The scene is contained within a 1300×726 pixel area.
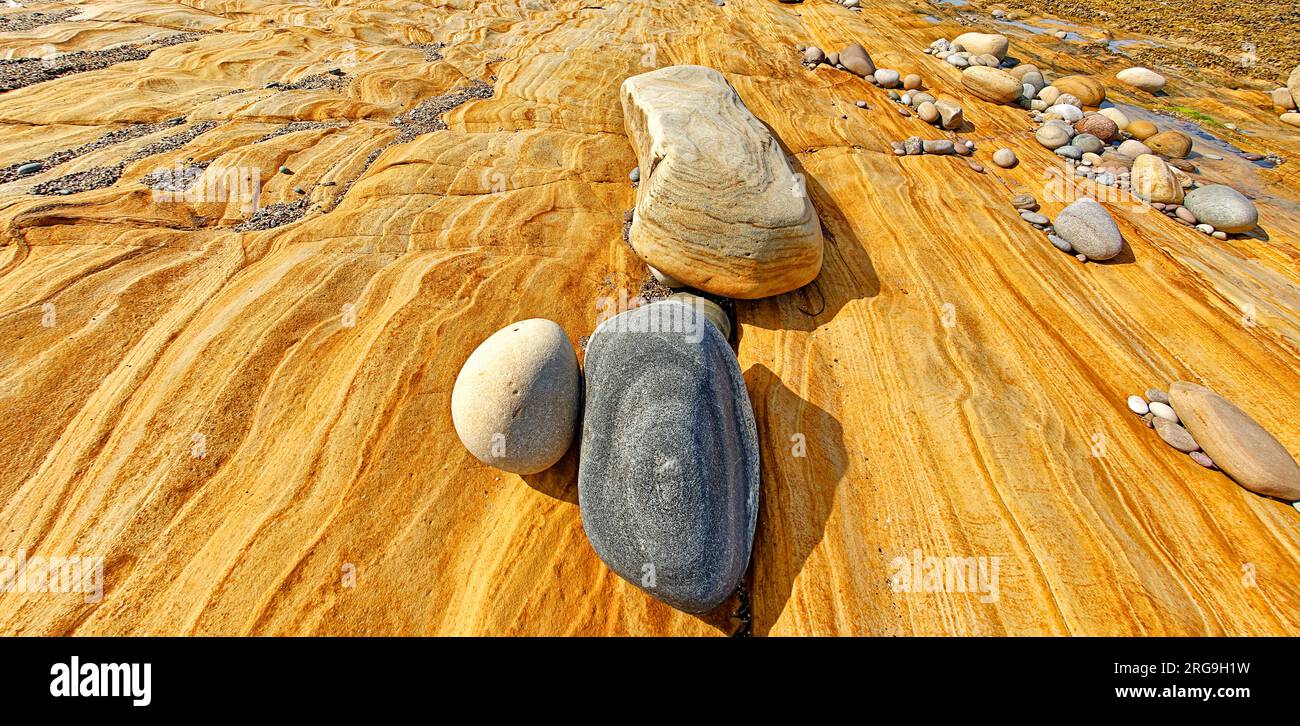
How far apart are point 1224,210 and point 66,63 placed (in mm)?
15330

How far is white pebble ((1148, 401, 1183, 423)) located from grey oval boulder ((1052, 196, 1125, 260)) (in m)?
1.96

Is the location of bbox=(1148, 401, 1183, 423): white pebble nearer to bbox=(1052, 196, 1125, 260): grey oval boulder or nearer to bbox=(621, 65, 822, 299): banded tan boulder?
bbox=(1052, 196, 1125, 260): grey oval boulder

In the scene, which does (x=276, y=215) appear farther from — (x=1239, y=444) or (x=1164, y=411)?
(x=1239, y=444)

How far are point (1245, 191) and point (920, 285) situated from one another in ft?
17.1

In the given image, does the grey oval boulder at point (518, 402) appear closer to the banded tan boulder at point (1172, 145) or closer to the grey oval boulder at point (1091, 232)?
the grey oval boulder at point (1091, 232)

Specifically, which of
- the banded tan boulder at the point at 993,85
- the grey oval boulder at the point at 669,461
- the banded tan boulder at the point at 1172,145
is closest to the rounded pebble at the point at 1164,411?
the grey oval boulder at the point at 669,461

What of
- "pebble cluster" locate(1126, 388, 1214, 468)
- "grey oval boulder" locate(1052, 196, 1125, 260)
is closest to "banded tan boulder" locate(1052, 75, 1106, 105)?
"grey oval boulder" locate(1052, 196, 1125, 260)

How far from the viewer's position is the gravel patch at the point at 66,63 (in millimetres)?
6406

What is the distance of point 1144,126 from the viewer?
665 cm

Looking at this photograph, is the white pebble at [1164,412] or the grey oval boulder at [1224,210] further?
the grey oval boulder at [1224,210]

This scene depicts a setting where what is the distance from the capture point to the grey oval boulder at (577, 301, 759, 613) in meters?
2.45

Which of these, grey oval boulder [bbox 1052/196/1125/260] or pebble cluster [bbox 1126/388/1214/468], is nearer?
pebble cluster [bbox 1126/388/1214/468]

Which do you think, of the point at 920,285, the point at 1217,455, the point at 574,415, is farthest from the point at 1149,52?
the point at 574,415

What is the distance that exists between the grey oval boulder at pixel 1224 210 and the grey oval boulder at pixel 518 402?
7054 millimetres
